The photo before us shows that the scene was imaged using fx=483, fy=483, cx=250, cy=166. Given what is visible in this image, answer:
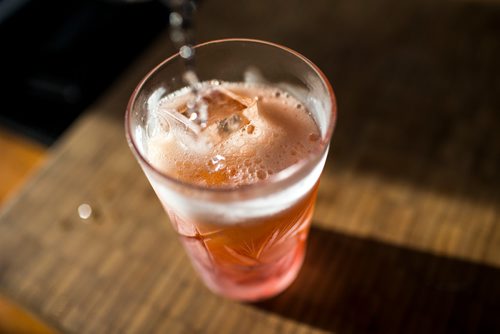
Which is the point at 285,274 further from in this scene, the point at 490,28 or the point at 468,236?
the point at 490,28

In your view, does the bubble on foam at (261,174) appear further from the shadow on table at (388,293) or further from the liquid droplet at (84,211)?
the liquid droplet at (84,211)

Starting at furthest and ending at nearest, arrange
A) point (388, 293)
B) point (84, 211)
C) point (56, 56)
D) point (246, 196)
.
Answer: point (56, 56)
point (84, 211)
point (388, 293)
point (246, 196)

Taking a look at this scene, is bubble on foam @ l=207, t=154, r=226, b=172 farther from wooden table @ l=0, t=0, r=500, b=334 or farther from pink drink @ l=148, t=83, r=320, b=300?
wooden table @ l=0, t=0, r=500, b=334

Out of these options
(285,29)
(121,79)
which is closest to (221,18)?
(285,29)

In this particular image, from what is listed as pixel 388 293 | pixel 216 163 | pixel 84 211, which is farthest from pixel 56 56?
pixel 388 293

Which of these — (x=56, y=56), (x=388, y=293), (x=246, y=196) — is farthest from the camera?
(x=56, y=56)

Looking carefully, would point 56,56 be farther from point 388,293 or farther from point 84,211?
point 388,293
